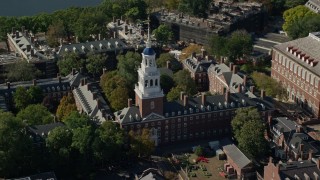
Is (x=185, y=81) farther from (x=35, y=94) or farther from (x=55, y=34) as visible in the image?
Answer: (x=55, y=34)

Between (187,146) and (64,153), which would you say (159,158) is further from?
(64,153)

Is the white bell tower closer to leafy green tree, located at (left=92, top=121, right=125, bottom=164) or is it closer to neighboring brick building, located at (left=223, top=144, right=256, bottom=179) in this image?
leafy green tree, located at (left=92, top=121, right=125, bottom=164)

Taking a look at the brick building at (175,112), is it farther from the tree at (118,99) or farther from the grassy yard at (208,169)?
the grassy yard at (208,169)

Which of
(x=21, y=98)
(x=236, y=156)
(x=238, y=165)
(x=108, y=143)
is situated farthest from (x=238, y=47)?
(x=108, y=143)

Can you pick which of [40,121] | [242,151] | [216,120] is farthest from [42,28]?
[242,151]

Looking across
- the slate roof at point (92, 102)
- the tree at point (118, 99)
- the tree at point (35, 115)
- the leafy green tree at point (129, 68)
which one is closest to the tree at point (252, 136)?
the slate roof at point (92, 102)

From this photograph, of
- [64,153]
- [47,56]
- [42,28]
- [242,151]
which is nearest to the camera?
[64,153]

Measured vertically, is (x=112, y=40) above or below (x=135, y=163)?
above

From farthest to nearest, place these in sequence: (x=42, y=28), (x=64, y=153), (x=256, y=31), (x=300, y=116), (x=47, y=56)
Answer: (x=256, y=31) → (x=42, y=28) → (x=47, y=56) → (x=300, y=116) → (x=64, y=153)
